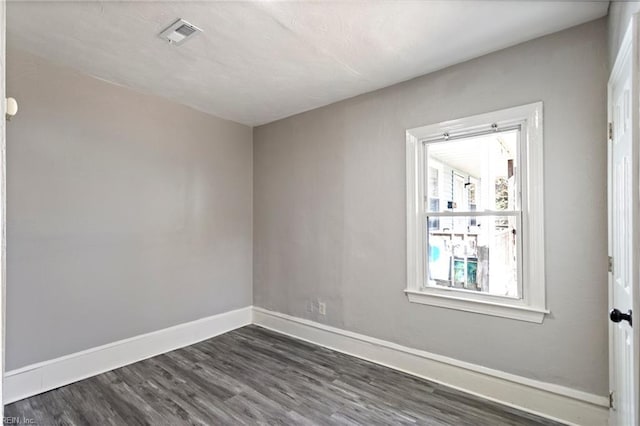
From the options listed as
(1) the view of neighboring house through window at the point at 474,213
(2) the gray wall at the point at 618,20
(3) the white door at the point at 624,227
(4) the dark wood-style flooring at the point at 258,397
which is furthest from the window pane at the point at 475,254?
(2) the gray wall at the point at 618,20

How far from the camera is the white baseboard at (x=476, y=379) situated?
208 cm

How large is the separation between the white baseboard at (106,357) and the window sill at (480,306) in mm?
2240

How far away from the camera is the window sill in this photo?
226 centimetres

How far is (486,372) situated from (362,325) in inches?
43.2

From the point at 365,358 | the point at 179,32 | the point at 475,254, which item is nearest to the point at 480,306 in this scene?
the point at 475,254

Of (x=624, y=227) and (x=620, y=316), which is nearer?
(x=620, y=316)

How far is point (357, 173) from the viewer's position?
10.5ft

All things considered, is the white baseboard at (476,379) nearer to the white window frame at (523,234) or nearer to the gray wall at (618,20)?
the white window frame at (523,234)

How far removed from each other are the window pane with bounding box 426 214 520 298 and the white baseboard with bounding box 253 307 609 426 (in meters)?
0.60

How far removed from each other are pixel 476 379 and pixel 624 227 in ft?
5.00

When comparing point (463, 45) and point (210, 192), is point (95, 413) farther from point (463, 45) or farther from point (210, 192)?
point (463, 45)

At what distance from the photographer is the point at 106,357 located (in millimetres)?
2838

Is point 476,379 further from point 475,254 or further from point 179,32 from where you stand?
point 179,32

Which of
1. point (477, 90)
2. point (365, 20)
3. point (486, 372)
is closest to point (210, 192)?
point (365, 20)
